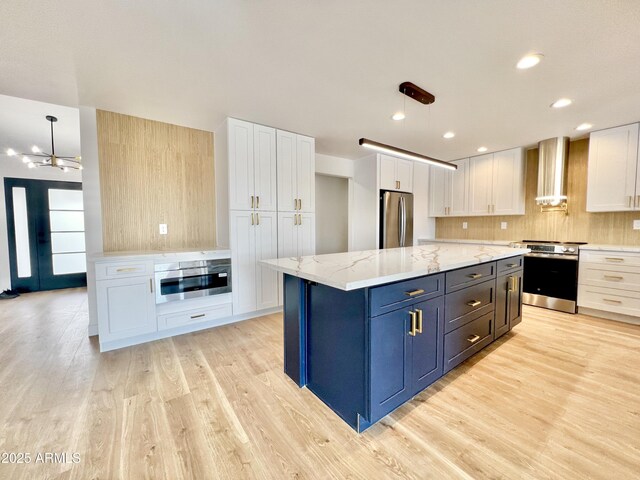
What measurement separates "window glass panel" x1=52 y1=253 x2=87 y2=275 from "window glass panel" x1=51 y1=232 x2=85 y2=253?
93 mm

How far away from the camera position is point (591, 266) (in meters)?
3.27

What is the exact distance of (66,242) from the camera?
16.3ft

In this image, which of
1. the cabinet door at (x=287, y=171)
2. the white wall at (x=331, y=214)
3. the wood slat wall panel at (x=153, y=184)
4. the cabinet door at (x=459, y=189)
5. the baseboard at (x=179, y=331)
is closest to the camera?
the baseboard at (x=179, y=331)

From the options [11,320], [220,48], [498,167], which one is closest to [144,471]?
[220,48]

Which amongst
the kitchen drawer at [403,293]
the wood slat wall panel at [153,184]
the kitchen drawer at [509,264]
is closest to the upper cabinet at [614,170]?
the kitchen drawer at [509,264]

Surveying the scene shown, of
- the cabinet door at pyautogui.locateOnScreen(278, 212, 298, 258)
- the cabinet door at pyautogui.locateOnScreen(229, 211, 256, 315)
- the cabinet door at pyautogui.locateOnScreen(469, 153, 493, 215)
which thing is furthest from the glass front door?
the cabinet door at pyautogui.locateOnScreen(469, 153, 493, 215)

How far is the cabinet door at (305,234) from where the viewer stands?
362 centimetres

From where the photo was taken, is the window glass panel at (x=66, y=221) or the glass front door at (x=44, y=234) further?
the window glass panel at (x=66, y=221)

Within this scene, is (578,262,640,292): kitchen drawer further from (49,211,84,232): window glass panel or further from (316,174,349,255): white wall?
(49,211,84,232): window glass panel

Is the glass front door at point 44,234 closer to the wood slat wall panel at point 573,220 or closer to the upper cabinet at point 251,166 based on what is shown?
the upper cabinet at point 251,166

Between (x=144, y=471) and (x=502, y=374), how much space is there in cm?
235

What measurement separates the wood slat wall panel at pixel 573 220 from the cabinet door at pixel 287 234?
360cm

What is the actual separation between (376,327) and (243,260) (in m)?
2.14

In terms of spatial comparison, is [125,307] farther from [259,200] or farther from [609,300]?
[609,300]
